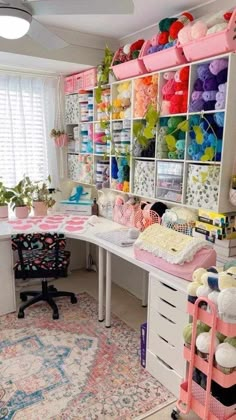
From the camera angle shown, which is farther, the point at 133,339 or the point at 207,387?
the point at 133,339

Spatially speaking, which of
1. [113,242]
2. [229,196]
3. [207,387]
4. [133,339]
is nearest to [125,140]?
[113,242]

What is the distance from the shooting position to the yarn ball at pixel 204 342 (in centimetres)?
152

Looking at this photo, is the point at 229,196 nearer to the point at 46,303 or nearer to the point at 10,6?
the point at 10,6

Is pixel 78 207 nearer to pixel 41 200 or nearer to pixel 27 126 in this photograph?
pixel 41 200

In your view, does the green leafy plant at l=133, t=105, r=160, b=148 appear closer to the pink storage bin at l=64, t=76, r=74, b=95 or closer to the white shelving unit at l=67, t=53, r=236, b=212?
the white shelving unit at l=67, t=53, r=236, b=212

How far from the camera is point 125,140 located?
2.79 meters

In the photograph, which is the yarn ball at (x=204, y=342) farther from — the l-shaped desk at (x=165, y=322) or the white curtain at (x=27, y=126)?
the white curtain at (x=27, y=126)

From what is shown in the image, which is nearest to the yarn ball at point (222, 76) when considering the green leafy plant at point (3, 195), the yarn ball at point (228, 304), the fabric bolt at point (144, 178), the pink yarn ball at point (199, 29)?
the pink yarn ball at point (199, 29)

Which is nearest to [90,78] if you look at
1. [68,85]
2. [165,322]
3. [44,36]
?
Answer: [68,85]

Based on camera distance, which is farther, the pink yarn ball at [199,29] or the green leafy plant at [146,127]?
the green leafy plant at [146,127]

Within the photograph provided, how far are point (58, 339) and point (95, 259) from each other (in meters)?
1.40

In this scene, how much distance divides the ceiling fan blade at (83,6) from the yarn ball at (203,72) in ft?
2.17

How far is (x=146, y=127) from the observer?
8.02ft

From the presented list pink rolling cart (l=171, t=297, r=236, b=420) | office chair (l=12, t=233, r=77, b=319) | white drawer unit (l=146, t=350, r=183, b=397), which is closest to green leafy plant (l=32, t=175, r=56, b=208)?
office chair (l=12, t=233, r=77, b=319)
